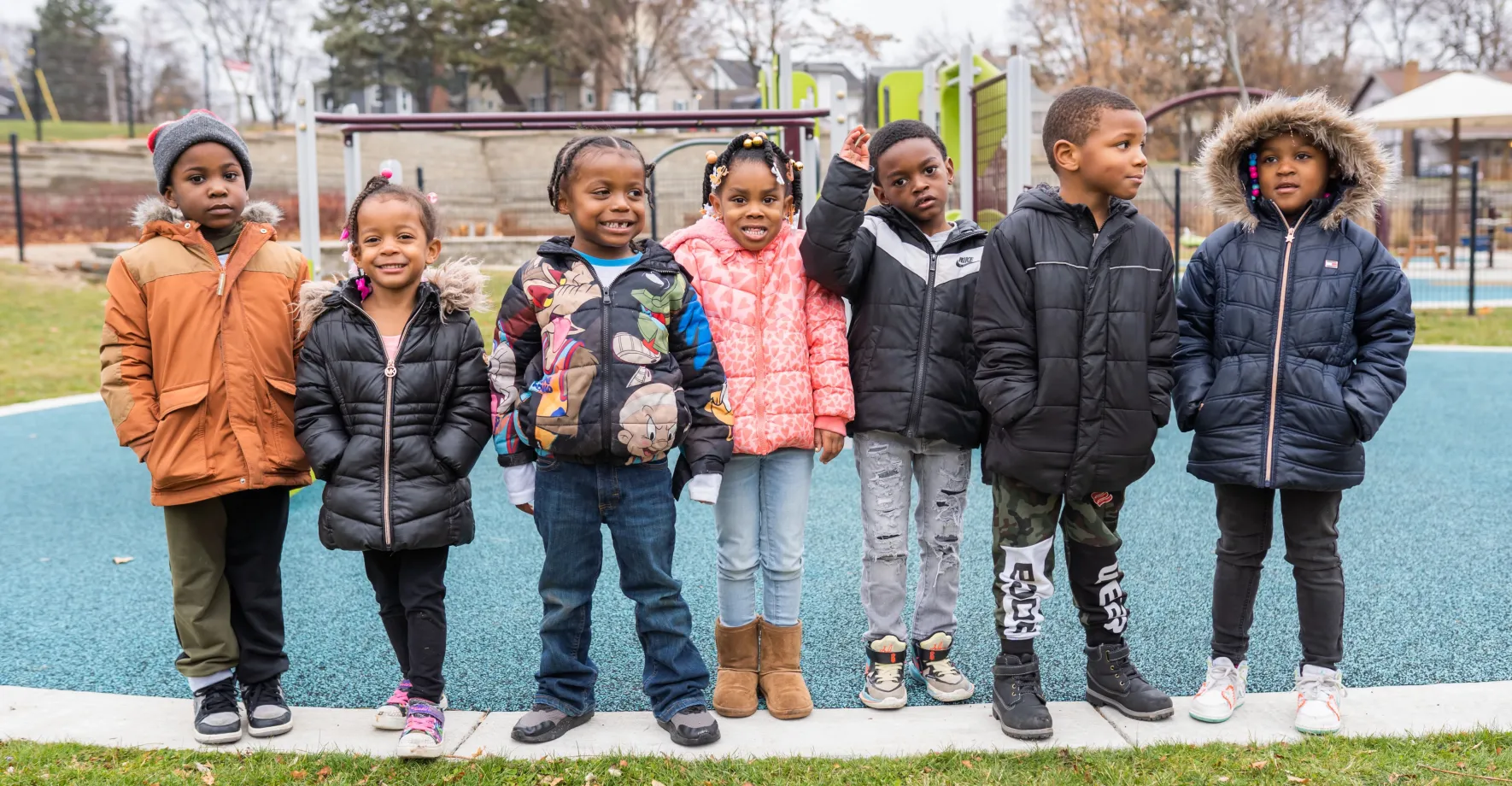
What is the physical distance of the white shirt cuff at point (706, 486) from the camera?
2965 millimetres

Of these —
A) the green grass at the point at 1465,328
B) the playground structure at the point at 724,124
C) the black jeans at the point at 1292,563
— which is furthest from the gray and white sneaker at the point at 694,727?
the green grass at the point at 1465,328

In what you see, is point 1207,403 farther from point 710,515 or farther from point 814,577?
point 710,515

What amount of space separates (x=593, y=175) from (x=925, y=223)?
0.99 meters

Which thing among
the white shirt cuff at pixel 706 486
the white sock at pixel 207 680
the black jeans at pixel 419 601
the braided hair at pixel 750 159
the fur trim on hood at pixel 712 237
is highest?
the braided hair at pixel 750 159

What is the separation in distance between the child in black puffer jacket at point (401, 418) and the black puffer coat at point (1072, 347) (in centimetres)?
141

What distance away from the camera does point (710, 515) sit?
18.7 ft

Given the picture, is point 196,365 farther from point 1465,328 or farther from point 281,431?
point 1465,328

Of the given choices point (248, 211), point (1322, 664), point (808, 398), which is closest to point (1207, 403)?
point (1322, 664)

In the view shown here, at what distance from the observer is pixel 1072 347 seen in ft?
9.62

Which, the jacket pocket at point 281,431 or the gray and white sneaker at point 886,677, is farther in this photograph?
the gray and white sneaker at point 886,677

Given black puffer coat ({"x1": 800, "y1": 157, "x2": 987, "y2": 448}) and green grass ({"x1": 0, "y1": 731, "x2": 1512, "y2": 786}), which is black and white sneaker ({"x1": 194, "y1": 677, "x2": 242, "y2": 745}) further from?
black puffer coat ({"x1": 800, "y1": 157, "x2": 987, "y2": 448})

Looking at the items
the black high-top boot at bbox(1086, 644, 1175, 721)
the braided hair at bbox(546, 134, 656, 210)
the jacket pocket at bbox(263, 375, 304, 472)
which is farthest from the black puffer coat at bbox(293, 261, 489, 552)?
the black high-top boot at bbox(1086, 644, 1175, 721)

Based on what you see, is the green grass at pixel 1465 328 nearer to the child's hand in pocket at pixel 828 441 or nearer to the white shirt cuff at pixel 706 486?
the child's hand in pocket at pixel 828 441

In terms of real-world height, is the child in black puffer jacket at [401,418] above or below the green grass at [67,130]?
below
